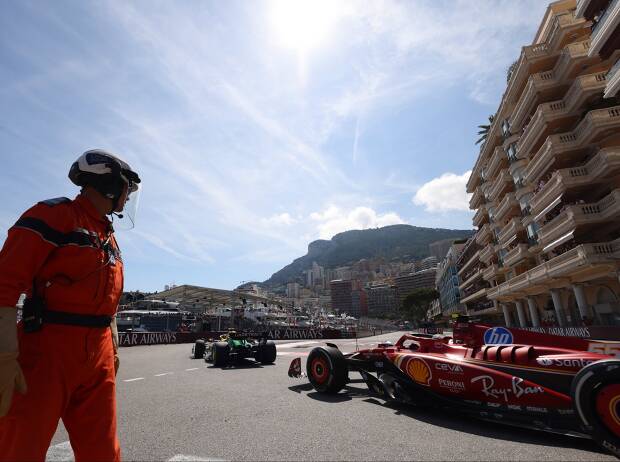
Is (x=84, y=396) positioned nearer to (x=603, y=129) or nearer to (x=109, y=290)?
(x=109, y=290)

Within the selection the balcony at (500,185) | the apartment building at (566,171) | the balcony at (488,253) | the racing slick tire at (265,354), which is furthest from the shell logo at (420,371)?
the balcony at (488,253)

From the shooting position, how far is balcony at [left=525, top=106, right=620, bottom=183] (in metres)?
20.5

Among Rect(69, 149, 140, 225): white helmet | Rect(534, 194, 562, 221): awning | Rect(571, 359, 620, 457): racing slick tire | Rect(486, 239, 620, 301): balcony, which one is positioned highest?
Rect(534, 194, 562, 221): awning

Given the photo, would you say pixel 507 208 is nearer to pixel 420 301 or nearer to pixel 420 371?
pixel 420 371

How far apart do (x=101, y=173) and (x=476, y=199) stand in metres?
50.3

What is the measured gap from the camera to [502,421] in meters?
4.15

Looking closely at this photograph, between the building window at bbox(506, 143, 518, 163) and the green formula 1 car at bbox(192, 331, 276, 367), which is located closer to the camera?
the green formula 1 car at bbox(192, 331, 276, 367)

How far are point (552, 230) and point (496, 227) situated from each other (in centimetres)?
1595

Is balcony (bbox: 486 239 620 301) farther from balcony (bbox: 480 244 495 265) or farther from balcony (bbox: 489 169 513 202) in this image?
balcony (bbox: 480 244 495 265)

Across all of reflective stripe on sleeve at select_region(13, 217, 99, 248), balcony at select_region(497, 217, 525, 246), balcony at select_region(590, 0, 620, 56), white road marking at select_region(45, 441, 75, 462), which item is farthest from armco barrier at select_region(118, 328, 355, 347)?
balcony at select_region(590, 0, 620, 56)

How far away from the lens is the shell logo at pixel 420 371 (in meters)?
5.11

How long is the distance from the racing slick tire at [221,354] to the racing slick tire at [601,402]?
32.0 ft

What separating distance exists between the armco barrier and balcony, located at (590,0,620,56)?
22342mm

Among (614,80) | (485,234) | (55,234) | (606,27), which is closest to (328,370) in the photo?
(55,234)
